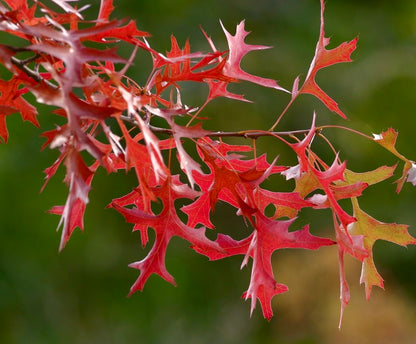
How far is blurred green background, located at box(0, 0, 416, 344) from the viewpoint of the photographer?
167 inches

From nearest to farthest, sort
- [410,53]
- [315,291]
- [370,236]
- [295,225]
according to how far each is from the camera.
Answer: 1. [370,236]
2. [315,291]
3. [295,225]
4. [410,53]

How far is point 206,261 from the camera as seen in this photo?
467 centimetres

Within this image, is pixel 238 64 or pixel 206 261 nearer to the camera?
pixel 238 64

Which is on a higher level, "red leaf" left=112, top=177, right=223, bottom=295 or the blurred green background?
"red leaf" left=112, top=177, right=223, bottom=295

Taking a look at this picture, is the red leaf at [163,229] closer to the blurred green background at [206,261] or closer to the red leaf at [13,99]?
the red leaf at [13,99]

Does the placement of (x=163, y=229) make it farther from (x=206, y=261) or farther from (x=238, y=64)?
(x=206, y=261)

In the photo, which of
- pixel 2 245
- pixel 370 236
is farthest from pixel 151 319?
pixel 370 236

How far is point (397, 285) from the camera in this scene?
4.72 meters

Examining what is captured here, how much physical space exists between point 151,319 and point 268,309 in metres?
3.45

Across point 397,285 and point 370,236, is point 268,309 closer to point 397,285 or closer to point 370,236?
point 370,236

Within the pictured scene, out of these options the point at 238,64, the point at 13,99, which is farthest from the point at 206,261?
the point at 13,99

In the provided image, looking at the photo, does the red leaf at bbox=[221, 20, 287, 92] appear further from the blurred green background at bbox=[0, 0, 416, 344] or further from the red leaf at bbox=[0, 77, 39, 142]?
the blurred green background at bbox=[0, 0, 416, 344]

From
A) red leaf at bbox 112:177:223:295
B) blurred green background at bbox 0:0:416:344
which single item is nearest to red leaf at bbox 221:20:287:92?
red leaf at bbox 112:177:223:295

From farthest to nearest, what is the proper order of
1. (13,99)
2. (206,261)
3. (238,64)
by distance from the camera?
(206,261) < (238,64) < (13,99)
